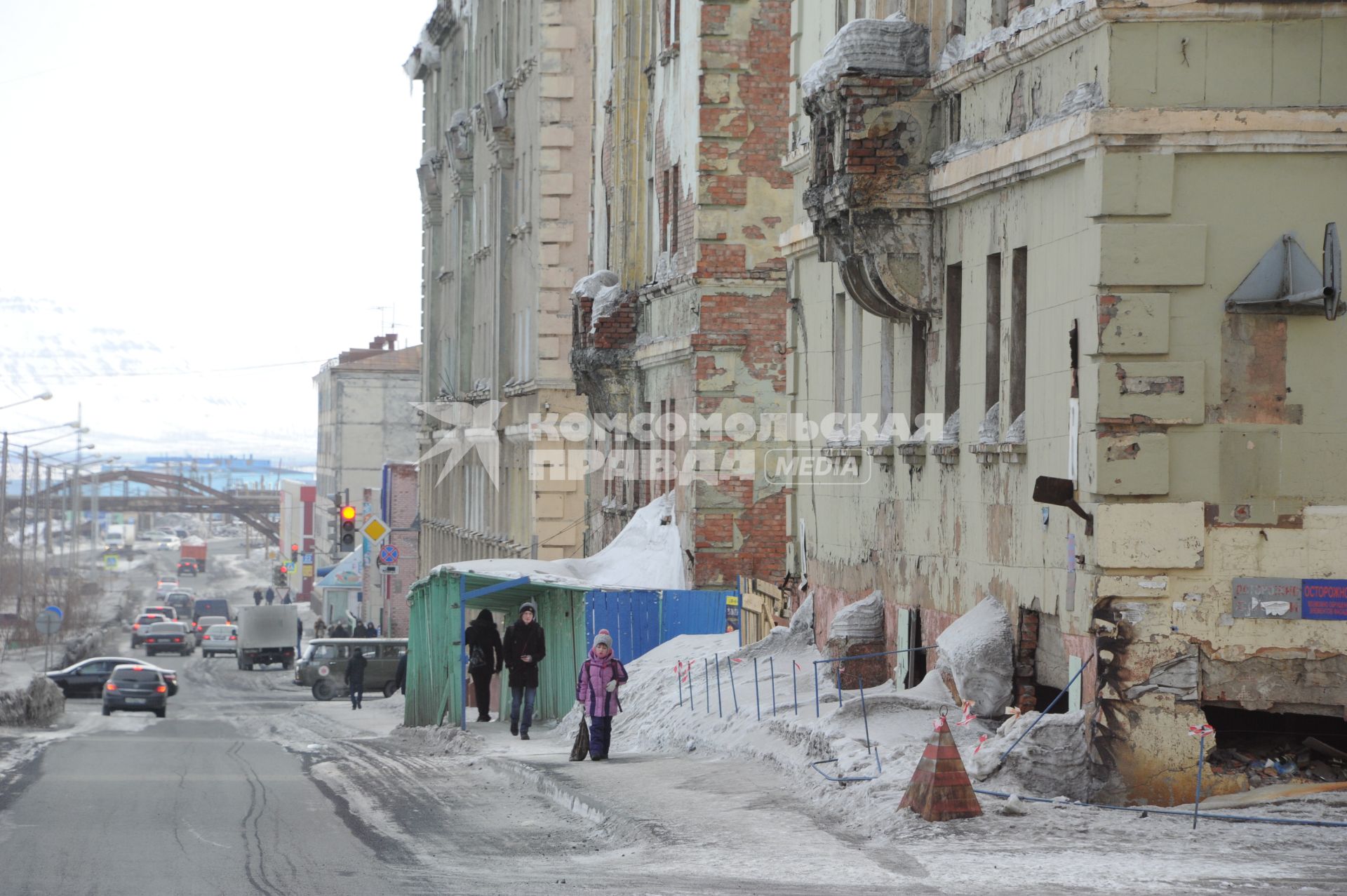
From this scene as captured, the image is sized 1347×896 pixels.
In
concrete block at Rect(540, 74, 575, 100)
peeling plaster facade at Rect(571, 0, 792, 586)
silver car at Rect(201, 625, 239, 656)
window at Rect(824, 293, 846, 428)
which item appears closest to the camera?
window at Rect(824, 293, 846, 428)

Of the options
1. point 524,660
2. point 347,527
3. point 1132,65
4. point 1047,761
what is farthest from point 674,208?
point 347,527

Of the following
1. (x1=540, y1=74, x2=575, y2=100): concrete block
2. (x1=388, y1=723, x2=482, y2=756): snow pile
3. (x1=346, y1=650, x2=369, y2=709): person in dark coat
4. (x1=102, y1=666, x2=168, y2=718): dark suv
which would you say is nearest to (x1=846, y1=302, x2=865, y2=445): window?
(x1=388, y1=723, x2=482, y2=756): snow pile

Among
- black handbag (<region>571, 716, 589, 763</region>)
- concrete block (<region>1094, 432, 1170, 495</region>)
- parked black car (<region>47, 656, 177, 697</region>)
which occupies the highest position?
concrete block (<region>1094, 432, 1170, 495</region>)

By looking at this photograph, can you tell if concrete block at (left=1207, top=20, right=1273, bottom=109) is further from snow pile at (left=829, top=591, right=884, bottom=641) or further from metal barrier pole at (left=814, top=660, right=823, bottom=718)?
snow pile at (left=829, top=591, right=884, bottom=641)

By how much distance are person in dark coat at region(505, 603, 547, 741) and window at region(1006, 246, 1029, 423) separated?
31.2 ft

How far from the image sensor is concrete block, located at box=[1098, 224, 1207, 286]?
12.6 m

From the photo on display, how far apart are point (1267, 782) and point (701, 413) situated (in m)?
15.5

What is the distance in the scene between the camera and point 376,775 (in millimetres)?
19234

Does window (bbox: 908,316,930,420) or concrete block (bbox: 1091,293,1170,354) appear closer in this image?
concrete block (bbox: 1091,293,1170,354)

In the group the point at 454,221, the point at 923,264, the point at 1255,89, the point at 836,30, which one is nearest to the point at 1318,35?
the point at 1255,89

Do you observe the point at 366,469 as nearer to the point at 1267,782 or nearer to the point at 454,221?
the point at 454,221

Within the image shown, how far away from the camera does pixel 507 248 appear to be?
45.8 meters

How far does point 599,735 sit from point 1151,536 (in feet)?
23.7

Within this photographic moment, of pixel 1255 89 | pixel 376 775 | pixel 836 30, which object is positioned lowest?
pixel 376 775
